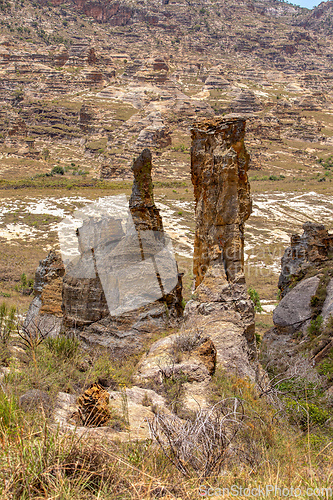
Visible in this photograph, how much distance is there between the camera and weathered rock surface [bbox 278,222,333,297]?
38.4 feet

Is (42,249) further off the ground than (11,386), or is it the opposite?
(11,386)

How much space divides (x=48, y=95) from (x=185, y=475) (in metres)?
91.6

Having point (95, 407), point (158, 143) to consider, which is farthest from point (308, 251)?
point (158, 143)

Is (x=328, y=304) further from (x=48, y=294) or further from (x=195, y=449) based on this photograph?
(x=195, y=449)

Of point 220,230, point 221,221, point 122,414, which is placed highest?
point 221,221

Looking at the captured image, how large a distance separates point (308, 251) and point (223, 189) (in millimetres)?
6332

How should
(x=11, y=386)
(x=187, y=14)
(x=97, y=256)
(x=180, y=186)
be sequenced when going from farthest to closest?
1. (x=187, y=14)
2. (x=180, y=186)
3. (x=97, y=256)
4. (x=11, y=386)

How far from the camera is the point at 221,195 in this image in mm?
6625

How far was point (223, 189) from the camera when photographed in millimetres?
6590

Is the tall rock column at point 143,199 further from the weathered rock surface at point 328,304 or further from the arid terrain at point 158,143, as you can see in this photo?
the weathered rock surface at point 328,304

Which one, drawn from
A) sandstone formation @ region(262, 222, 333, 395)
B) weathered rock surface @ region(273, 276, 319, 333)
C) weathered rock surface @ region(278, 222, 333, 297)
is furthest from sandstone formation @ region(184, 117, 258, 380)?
weathered rock surface @ region(278, 222, 333, 297)

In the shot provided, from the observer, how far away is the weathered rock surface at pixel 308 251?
38.4ft

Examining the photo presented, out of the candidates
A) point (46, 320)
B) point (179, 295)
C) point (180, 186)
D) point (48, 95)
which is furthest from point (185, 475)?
point (48, 95)

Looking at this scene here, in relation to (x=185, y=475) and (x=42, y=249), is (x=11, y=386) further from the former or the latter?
(x=42, y=249)
